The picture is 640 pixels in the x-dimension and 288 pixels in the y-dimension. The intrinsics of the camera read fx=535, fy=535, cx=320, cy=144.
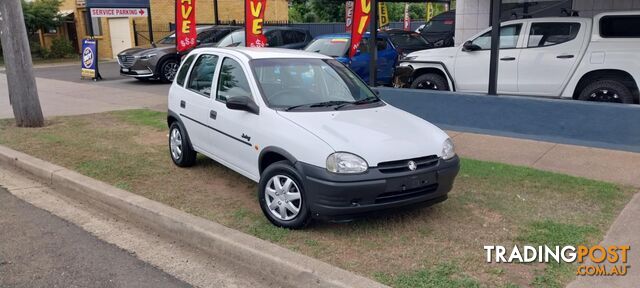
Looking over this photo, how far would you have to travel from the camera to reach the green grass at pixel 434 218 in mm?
3842

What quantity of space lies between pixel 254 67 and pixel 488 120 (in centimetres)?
441

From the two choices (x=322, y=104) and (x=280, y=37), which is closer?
(x=322, y=104)

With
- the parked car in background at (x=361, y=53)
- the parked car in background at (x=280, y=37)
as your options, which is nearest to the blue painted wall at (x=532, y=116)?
the parked car in background at (x=361, y=53)

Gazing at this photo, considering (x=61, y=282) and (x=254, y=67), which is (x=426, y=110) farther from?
(x=61, y=282)

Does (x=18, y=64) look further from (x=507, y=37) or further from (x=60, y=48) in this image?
(x=60, y=48)

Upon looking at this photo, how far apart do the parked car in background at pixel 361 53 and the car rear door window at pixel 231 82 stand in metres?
6.15

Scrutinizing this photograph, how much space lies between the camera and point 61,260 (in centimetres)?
430

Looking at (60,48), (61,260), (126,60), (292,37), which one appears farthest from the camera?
(60,48)

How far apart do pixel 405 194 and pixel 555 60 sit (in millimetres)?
5107

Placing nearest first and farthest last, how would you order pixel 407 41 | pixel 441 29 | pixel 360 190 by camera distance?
pixel 360 190
pixel 407 41
pixel 441 29

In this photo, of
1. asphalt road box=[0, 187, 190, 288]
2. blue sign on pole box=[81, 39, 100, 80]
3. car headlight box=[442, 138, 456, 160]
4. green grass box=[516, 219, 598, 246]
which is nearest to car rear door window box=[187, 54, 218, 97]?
asphalt road box=[0, 187, 190, 288]

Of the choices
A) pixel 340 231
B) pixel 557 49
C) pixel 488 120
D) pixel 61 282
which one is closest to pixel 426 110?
pixel 488 120

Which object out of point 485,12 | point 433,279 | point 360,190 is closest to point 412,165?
point 360,190

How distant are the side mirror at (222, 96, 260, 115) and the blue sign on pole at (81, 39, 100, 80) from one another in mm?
14269
